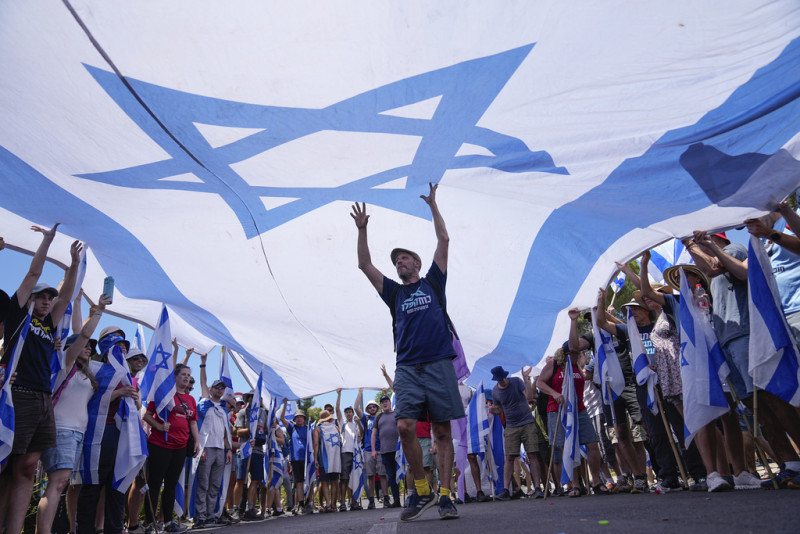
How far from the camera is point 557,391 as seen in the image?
6227 mm

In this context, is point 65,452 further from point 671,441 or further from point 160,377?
point 671,441

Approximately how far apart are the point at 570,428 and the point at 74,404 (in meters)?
4.24

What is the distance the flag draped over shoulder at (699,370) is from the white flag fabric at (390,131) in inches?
31.8

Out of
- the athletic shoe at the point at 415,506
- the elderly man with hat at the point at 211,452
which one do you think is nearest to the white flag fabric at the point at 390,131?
the elderly man with hat at the point at 211,452

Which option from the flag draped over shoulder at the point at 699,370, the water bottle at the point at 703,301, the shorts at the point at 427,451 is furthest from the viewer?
the shorts at the point at 427,451

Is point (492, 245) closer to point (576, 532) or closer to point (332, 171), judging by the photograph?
point (332, 171)

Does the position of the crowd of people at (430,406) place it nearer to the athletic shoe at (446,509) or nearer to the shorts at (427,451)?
the athletic shoe at (446,509)

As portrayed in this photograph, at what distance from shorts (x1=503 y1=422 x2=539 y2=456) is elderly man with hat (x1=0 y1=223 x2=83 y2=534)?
15.5ft

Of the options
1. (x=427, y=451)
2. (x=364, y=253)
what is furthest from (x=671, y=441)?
(x=427, y=451)

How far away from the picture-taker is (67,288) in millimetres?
3900

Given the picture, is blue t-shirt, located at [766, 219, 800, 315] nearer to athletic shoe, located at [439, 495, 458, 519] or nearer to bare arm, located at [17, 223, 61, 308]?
athletic shoe, located at [439, 495, 458, 519]

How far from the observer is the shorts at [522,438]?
6367 millimetres

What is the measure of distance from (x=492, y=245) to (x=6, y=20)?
12.4ft

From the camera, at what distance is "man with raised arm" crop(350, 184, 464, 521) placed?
328 centimetres
